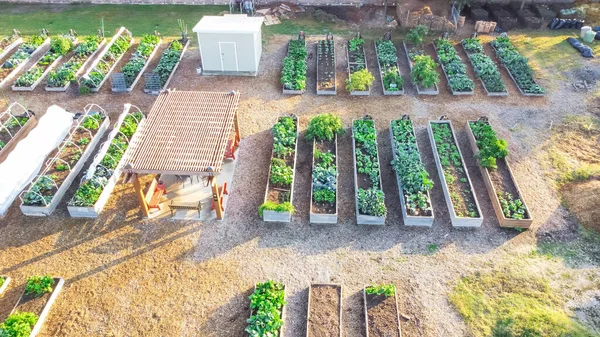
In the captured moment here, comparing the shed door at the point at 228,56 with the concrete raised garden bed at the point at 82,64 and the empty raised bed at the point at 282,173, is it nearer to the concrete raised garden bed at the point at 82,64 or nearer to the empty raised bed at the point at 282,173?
the empty raised bed at the point at 282,173

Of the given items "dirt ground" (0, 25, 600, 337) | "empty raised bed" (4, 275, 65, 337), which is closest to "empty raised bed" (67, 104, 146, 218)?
"dirt ground" (0, 25, 600, 337)

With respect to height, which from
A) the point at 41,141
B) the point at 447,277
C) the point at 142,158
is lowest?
the point at 447,277

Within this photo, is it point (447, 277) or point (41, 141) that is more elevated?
point (41, 141)

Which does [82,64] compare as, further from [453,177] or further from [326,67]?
[453,177]

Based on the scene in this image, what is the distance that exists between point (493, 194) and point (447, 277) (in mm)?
4504

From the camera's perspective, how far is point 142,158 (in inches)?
589

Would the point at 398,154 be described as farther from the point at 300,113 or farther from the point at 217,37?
the point at 217,37

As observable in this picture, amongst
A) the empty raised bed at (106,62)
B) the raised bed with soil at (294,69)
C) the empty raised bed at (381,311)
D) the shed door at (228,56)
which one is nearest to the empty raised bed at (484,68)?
the raised bed with soil at (294,69)

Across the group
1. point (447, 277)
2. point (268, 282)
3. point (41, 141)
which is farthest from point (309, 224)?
point (41, 141)

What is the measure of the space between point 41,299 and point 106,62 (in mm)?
15728

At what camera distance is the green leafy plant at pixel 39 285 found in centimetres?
1373

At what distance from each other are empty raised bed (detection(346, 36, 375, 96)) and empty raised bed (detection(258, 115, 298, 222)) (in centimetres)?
427

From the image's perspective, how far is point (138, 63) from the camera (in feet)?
81.4

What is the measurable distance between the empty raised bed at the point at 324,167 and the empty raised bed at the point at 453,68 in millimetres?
7467
